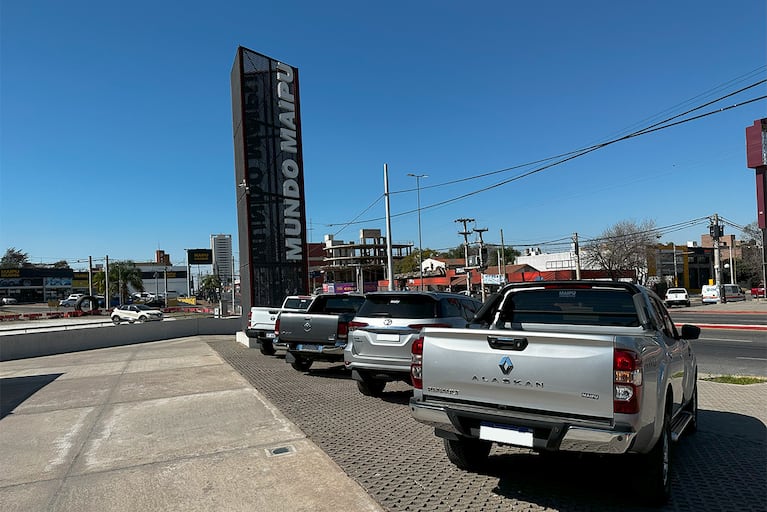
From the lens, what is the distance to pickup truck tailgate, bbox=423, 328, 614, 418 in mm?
3672

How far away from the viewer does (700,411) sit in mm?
7359

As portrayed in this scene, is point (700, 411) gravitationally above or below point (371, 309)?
below

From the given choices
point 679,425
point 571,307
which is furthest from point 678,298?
point 679,425

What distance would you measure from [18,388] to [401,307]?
28.5ft

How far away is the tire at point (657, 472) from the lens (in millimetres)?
3984

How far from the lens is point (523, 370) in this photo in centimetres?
392

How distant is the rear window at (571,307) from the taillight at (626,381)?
1.70 m

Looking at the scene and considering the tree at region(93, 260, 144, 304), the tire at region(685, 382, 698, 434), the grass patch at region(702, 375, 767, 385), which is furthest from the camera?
the tree at region(93, 260, 144, 304)

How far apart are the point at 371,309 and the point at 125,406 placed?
167 inches

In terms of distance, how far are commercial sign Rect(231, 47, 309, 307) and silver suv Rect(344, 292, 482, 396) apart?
37.8 ft

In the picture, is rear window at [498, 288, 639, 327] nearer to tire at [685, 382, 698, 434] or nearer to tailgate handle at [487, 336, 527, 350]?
tire at [685, 382, 698, 434]

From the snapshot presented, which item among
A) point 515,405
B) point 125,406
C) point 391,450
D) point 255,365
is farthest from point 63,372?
point 515,405

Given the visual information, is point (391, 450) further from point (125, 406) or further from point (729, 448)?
point (125, 406)

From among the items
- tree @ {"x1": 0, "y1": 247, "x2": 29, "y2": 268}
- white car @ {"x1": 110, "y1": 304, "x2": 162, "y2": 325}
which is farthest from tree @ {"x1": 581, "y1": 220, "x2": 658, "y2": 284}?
tree @ {"x1": 0, "y1": 247, "x2": 29, "y2": 268}
